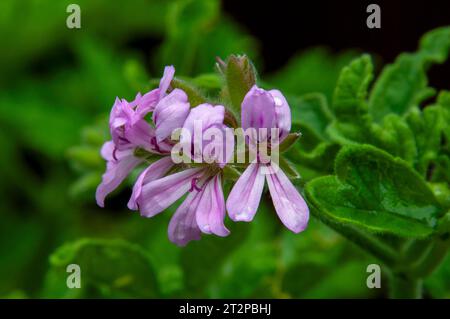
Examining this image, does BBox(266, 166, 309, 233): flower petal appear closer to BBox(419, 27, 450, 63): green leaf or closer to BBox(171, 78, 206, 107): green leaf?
BBox(171, 78, 206, 107): green leaf

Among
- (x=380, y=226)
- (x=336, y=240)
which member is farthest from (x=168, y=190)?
(x=336, y=240)

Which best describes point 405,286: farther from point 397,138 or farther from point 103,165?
point 103,165

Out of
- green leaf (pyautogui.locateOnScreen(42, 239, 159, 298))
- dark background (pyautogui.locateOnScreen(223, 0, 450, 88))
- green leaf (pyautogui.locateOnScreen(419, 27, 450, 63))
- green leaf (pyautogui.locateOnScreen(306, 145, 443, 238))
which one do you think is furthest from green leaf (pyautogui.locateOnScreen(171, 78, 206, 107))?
dark background (pyautogui.locateOnScreen(223, 0, 450, 88))

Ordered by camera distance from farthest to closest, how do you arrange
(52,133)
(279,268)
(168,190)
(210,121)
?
(52,133), (279,268), (168,190), (210,121)

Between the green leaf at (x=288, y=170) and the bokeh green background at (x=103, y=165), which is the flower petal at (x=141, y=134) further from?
the bokeh green background at (x=103, y=165)
